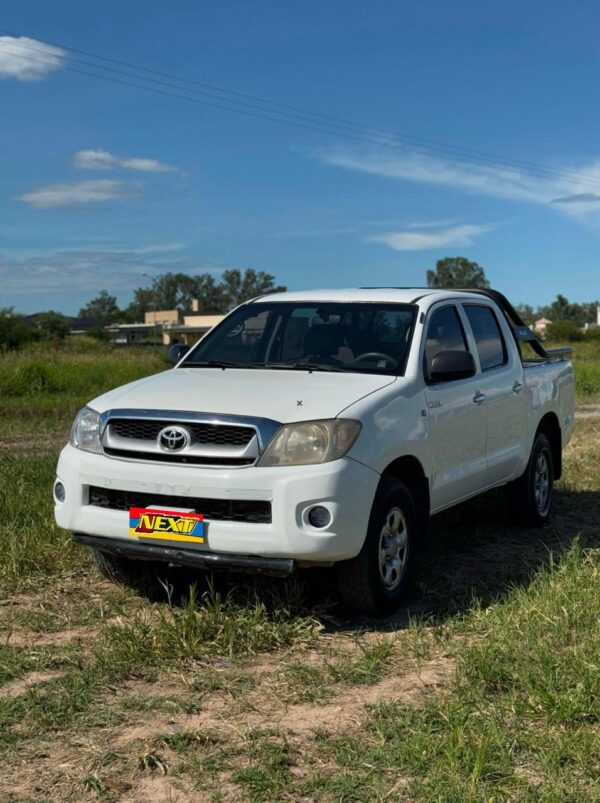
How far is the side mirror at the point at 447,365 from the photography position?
227 inches

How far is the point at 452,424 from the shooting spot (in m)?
6.00

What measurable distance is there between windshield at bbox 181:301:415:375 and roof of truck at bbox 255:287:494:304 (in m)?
0.07

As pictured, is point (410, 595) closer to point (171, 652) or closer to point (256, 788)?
point (171, 652)

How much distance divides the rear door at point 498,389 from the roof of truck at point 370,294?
328 millimetres

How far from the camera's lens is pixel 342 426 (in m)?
4.91

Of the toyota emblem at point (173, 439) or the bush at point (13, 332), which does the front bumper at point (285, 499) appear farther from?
the bush at point (13, 332)

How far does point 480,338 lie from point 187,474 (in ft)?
9.38

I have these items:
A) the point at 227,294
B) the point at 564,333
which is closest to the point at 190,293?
the point at 227,294

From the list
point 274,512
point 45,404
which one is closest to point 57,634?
point 274,512

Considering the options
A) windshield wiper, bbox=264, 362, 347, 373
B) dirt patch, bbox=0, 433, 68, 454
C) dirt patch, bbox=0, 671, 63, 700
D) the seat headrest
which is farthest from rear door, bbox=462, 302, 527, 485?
dirt patch, bbox=0, 433, 68, 454

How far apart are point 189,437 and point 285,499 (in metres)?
0.60

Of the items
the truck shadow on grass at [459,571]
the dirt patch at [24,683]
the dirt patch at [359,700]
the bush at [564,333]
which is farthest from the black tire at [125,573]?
the bush at [564,333]

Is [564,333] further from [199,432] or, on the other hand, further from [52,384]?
[199,432]

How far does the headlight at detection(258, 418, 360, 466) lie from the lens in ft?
15.9
